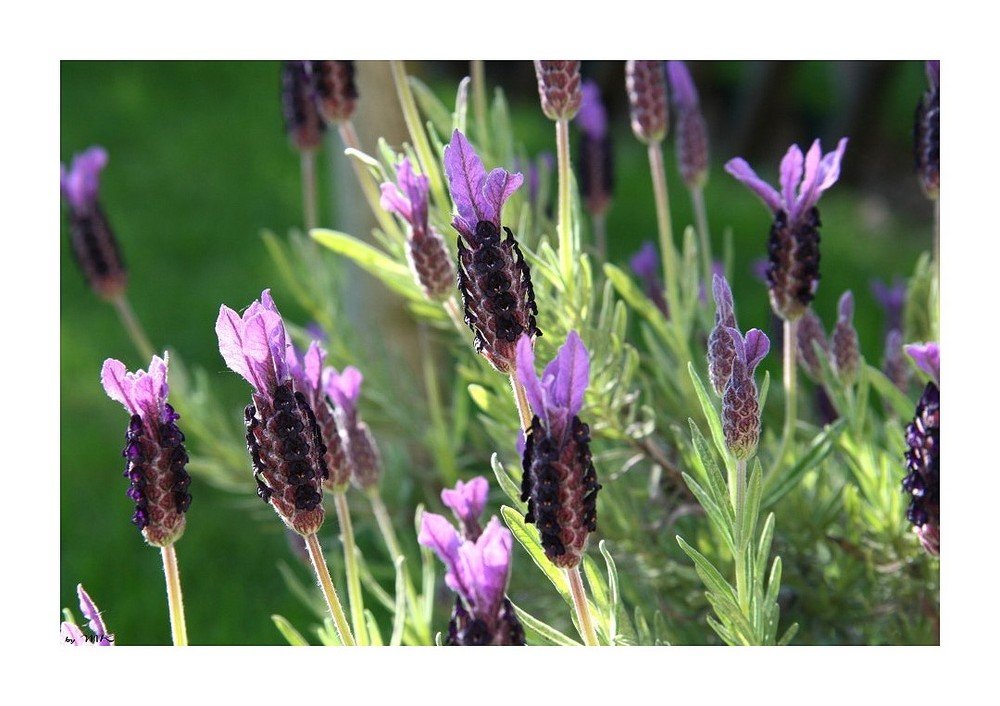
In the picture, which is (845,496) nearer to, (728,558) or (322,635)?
(728,558)

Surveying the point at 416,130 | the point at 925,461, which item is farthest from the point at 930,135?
the point at 416,130

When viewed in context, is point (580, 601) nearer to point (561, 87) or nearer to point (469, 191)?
point (469, 191)

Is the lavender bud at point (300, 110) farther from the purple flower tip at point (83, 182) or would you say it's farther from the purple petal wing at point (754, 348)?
the purple petal wing at point (754, 348)

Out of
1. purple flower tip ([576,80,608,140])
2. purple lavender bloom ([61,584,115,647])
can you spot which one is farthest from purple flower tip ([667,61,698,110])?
purple lavender bloom ([61,584,115,647])

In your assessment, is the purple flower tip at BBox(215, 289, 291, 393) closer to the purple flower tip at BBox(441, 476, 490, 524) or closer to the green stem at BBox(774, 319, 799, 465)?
the purple flower tip at BBox(441, 476, 490, 524)

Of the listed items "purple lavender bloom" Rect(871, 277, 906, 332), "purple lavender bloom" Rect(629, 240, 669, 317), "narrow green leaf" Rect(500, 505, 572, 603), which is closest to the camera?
"narrow green leaf" Rect(500, 505, 572, 603)
